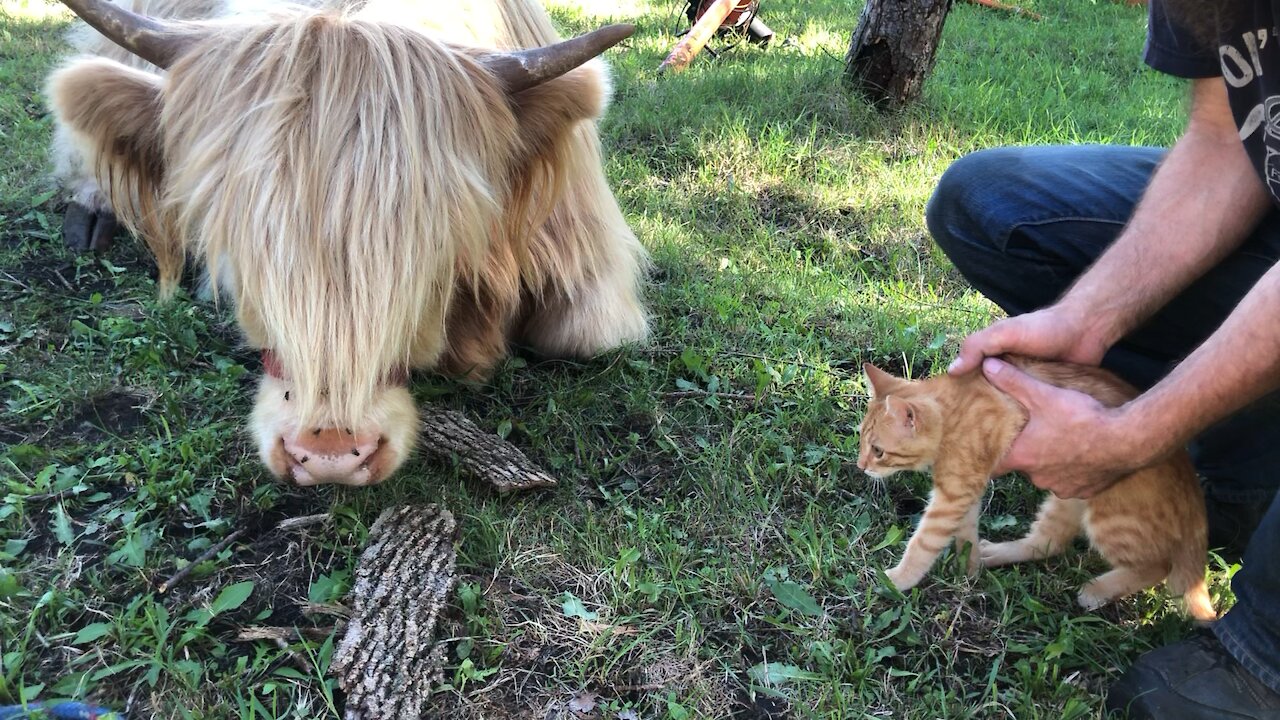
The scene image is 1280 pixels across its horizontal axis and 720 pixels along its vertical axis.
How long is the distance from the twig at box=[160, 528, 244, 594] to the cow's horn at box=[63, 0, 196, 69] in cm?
118

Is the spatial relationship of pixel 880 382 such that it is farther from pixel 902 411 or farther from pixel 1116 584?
pixel 1116 584

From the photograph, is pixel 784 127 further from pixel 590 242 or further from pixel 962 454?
pixel 962 454

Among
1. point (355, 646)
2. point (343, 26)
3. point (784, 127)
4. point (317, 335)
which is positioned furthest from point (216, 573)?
point (784, 127)

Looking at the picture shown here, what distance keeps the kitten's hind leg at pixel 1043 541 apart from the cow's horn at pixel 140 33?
7.74 ft

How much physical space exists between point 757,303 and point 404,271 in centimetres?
174

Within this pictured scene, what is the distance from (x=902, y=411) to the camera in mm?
2094

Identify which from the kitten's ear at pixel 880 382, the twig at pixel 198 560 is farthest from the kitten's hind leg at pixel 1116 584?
the twig at pixel 198 560

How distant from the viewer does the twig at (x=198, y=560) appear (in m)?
2.02

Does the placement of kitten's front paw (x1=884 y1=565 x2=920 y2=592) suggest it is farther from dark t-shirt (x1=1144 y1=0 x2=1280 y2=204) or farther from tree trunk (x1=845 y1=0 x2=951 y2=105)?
tree trunk (x1=845 y1=0 x2=951 y2=105)

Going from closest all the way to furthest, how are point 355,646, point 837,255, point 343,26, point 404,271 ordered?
point 355,646, point 404,271, point 343,26, point 837,255

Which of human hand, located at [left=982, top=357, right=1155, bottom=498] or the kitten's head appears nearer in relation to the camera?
human hand, located at [left=982, top=357, right=1155, bottom=498]

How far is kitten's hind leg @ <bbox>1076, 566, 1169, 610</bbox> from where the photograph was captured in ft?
6.63

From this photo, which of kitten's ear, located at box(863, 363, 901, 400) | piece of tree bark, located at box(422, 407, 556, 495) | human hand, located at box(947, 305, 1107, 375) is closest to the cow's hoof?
piece of tree bark, located at box(422, 407, 556, 495)

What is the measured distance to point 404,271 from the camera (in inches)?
78.4
